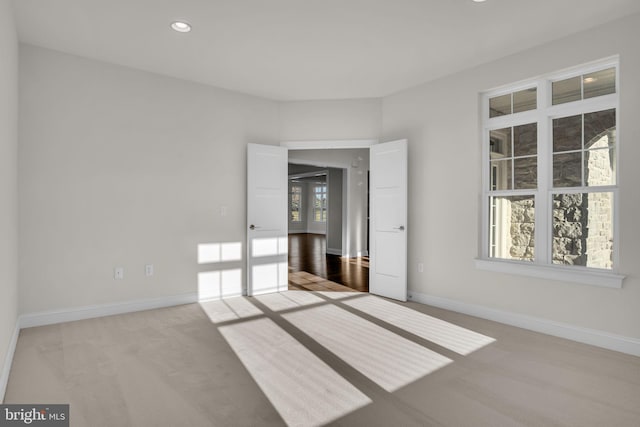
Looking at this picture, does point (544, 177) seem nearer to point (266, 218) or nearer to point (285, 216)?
point (285, 216)

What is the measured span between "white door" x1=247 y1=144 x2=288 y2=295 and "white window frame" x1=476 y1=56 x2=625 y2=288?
2606 mm

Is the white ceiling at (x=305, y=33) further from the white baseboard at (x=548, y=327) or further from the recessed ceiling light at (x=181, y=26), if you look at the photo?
the white baseboard at (x=548, y=327)

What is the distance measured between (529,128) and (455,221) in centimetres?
123

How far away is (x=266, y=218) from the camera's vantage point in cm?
503

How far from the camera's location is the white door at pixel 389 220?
4.61 m

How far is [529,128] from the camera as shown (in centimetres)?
371

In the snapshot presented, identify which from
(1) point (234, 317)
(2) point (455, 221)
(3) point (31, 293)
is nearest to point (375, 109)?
(2) point (455, 221)

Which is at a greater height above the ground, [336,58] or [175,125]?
[336,58]

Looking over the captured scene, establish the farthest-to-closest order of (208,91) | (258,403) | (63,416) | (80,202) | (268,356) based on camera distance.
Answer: (208,91), (80,202), (268,356), (258,403), (63,416)

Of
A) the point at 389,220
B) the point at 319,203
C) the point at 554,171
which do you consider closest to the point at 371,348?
the point at 389,220

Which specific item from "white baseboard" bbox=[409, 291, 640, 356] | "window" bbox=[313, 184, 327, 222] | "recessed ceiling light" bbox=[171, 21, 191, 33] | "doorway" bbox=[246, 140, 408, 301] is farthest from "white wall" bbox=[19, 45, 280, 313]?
"window" bbox=[313, 184, 327, 222]

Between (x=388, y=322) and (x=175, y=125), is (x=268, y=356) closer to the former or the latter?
(x=388, y=322)

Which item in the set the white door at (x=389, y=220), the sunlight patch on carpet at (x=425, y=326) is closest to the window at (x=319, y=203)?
the white door at (x=389, y=220)

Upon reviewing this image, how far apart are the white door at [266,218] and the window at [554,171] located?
2.64 meters
